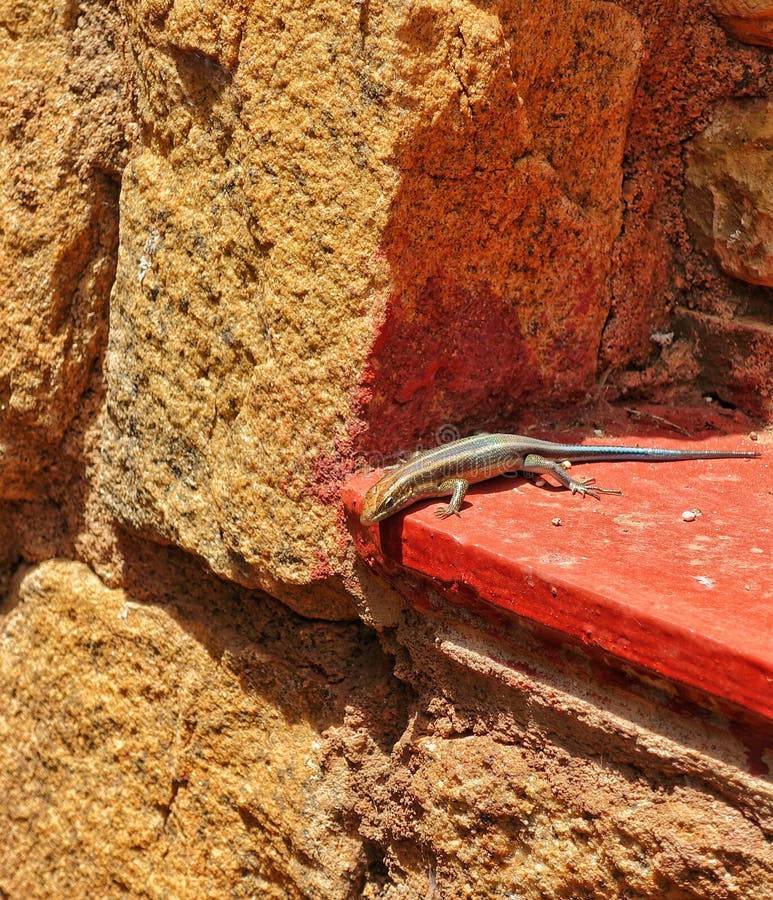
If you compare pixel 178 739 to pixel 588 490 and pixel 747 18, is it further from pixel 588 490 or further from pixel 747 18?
pixel 747 18

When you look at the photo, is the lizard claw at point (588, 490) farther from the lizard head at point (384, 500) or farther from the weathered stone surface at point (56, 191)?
the weathered stone surface at point (56, 191)

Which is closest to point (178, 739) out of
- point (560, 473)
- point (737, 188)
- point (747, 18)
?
point (560, 473)

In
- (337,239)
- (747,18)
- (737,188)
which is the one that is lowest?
(337,239)

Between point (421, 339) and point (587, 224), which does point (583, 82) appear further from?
point (421, 339)

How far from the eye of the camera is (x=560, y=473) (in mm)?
2025

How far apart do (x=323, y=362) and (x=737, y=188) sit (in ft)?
3.19

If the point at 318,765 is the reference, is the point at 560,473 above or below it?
above

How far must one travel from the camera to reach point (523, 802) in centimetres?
170

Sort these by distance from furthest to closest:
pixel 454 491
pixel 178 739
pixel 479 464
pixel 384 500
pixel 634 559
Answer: pixel 178 739
pixel 479 464
pixel 454 491
pixel 384 500
pixel 634 559

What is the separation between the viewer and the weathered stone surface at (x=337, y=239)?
1792mm

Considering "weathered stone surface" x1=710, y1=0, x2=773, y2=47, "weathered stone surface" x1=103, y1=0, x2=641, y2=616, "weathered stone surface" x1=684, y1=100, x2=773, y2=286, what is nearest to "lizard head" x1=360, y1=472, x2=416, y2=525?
"weathered stone surface" x1=103, y1=0, x2=641, y2=616

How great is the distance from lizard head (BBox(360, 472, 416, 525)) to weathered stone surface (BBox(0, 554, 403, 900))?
1.29 ft

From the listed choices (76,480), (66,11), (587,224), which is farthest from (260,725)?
(66,11)

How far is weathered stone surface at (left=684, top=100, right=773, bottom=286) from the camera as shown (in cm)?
209
